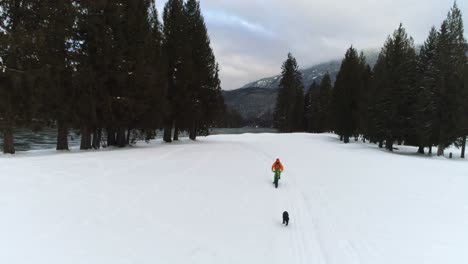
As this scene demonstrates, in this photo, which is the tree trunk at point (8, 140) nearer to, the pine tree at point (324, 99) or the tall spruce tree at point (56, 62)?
the tall spruce tree at point (56, 62)

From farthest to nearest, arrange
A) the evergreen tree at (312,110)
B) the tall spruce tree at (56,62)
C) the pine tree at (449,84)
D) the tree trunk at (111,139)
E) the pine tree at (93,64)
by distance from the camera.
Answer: the evergreen tree at (312,110), the pine tree at (449,84), the tree trunk at (111,139), the pine tree at (93,64), the tall spruce tree at (56,62)

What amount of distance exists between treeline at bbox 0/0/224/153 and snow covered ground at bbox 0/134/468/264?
710cm

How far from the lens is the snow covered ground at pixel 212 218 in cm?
539

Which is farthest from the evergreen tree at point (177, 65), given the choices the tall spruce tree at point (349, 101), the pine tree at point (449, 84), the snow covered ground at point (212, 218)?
the pine tree at point (449, 84)

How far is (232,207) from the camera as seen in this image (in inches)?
328

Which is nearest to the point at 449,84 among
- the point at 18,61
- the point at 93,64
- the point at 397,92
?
the point at 397,92

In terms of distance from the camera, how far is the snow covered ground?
539 centimetres

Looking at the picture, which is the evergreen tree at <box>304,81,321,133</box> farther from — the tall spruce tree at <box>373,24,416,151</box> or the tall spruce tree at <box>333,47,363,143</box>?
the tall spruce tree at <box>373,24,416,151</box>

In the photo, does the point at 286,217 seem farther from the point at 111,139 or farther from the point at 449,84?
the point at 449,84

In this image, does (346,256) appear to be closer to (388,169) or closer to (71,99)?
(388,169)

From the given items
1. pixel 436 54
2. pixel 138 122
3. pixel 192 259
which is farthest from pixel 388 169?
pixel 436 54

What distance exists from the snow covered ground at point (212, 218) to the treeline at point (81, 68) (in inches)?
280

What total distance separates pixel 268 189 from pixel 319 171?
5263 mm

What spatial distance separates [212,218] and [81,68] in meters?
15.3
